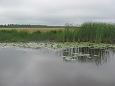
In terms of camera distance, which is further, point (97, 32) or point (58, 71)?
point (97, 32)

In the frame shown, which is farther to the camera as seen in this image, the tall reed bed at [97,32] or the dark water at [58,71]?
the tall reed bed at [97,32]

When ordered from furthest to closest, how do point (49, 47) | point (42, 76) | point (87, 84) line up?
point (49, 47) < point (42, 76) < point (87, 84)

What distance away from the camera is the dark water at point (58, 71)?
7582 millimetres

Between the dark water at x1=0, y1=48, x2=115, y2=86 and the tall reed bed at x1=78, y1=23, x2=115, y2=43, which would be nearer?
the dark water at x1=0, y1=48, x2=115, y2=86

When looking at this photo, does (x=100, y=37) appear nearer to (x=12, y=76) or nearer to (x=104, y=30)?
(x=104, y=30)

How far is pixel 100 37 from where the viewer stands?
58.6 ft

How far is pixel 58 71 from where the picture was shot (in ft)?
29.8

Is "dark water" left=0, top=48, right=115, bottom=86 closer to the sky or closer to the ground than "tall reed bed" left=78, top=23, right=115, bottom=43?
closer to the ground

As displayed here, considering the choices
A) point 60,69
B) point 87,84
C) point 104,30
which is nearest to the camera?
point 87,84

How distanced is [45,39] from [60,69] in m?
12.0

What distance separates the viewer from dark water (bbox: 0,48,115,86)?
7.58 meters

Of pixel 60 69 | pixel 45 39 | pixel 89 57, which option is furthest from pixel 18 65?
pixel 45 39

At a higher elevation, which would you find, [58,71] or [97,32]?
[97,32]

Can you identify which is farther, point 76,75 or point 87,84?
point 76,75
